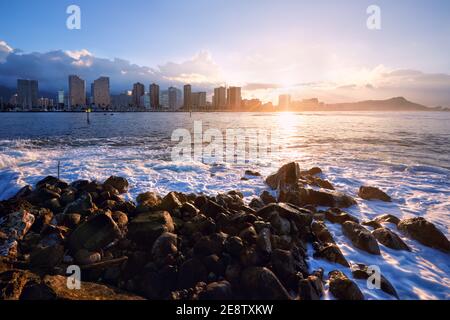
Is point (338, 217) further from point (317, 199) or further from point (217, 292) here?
point (217, 292)

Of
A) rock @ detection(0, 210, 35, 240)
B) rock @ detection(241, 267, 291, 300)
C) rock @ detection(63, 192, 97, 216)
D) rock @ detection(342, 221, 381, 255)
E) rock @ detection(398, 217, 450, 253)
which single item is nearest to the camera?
rock @ detection(241, 267, 291, 300)

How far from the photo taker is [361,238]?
6.41 meters

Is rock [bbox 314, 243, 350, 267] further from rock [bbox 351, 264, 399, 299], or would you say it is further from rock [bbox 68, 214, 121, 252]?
rock [bbox 68, 214, 121, 252]

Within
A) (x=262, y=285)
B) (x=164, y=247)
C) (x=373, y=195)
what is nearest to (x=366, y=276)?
(x=262, y=285)

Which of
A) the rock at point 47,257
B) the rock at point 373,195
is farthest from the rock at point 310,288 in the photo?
the rock at point 373,195

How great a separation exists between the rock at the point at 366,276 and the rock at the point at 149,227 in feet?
13.8

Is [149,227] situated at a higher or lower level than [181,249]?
higher

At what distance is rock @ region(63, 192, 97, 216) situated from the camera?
7.39m

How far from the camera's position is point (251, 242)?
570 cm

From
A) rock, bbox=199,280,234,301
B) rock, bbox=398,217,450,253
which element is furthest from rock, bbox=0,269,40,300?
rock, bbox=398,217,450,253

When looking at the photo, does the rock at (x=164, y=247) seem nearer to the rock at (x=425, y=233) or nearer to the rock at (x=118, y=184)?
the rock at (x=118, y=184)

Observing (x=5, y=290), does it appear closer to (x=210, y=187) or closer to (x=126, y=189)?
(x=126, y=189)

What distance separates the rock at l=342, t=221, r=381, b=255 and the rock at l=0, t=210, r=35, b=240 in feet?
26.8

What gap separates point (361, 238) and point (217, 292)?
4106mm
